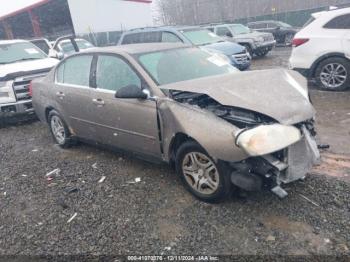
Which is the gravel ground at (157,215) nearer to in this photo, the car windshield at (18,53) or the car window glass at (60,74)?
the car window glass at (60,74)

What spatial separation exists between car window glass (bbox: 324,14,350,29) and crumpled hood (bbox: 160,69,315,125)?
433cm

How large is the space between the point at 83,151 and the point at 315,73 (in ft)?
17.8

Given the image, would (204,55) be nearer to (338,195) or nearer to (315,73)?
(338,195)

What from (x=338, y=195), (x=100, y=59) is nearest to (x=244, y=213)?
(x=338, y=195)

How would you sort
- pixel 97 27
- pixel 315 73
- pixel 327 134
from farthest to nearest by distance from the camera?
1. pixel 97 27
2. pixel 315 73
3. pixel 327 134

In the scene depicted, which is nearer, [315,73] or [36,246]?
[36,246]

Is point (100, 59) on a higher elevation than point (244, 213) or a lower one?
higher

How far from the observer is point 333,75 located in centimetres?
754

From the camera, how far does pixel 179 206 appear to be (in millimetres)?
3666

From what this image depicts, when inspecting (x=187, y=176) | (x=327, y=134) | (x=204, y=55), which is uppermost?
(x=204, y=55)

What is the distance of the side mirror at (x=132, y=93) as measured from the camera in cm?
385

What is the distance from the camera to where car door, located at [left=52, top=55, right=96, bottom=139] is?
488 centimetres

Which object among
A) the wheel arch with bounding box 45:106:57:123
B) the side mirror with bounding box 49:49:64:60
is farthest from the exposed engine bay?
the side mirror with bounding box 49:49:64:60

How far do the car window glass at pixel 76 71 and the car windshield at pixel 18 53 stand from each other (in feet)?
11.7
